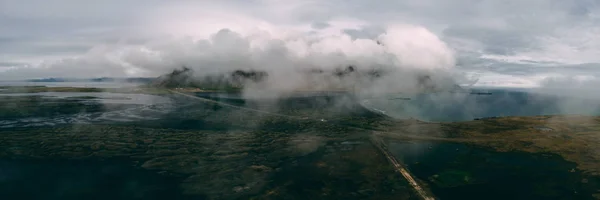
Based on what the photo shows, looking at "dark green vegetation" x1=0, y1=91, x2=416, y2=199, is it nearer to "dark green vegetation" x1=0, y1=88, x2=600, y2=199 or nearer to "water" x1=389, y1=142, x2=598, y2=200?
"dark green vegetation" x1=0, y1=88, x2=600, y2=199

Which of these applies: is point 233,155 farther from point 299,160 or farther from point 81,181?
point 81,181

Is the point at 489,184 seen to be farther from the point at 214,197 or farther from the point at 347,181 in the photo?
the point at 214,197

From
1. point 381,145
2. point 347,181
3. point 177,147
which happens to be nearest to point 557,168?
point 381,145

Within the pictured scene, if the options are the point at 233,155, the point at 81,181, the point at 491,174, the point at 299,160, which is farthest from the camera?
the point at 233,155

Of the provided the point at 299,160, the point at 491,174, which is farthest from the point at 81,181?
the point at 491,174

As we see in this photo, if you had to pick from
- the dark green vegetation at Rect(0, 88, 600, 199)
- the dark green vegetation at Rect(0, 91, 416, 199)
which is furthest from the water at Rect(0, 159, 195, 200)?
the dark green vegetation at Rect(0, 91, 416, 199)

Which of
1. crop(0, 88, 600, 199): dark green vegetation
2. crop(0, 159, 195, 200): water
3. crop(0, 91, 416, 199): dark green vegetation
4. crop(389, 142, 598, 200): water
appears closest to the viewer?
crop(0, 159, 195, 200): water

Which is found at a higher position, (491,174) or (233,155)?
(233,155)

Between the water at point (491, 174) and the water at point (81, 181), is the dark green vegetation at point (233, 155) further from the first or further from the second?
the water at point (491, 174)
